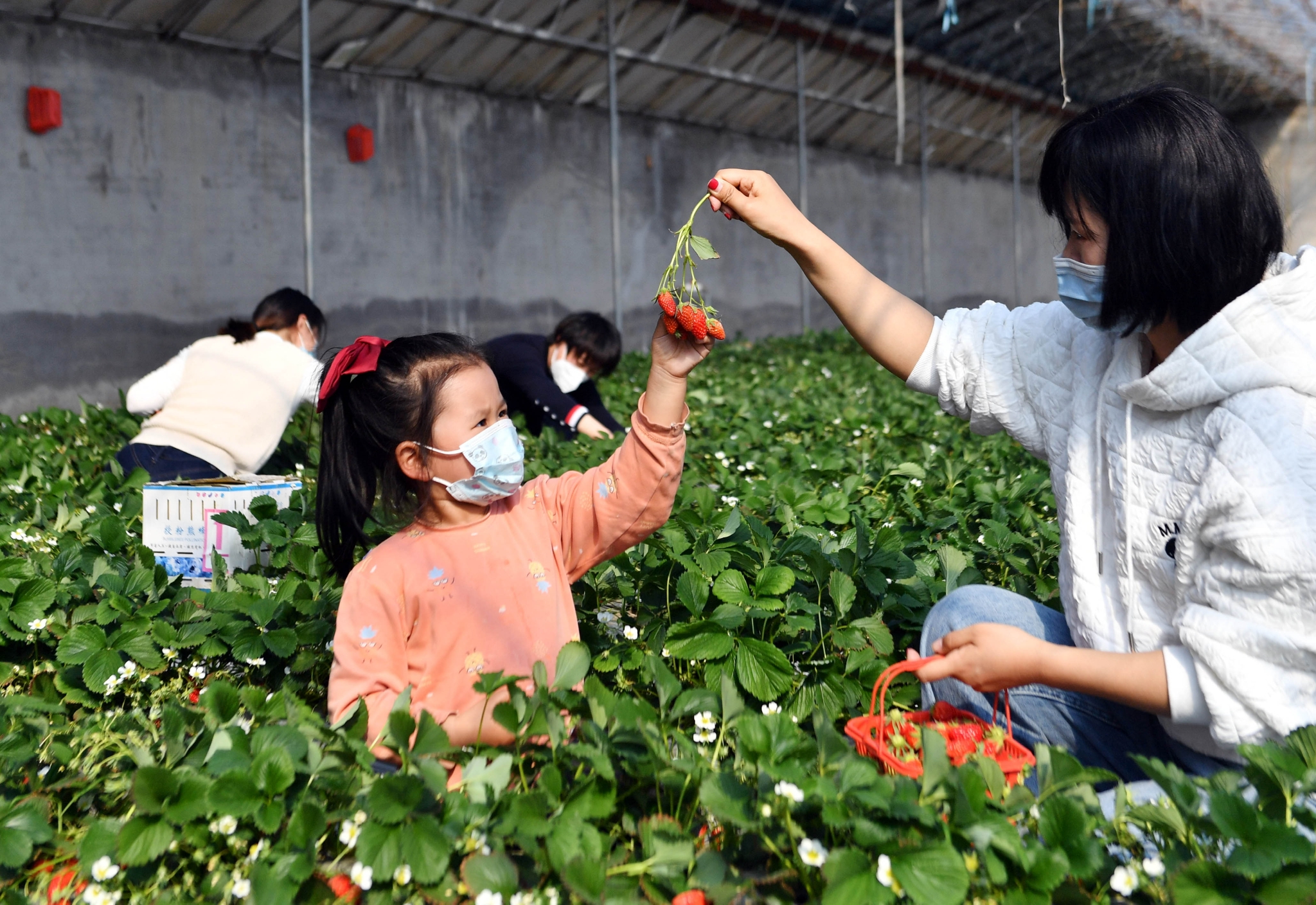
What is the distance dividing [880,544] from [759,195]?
2.49 ft

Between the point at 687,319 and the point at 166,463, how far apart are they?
3.01m

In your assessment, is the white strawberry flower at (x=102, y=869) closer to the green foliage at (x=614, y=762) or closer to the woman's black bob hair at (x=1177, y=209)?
the green foliage at (x=614, y=762)

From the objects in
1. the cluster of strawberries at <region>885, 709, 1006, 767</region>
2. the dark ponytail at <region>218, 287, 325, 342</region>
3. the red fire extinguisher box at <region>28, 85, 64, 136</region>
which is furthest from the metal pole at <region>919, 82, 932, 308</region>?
the cluster of strawberries at <region>885, 709, 1006, 767</region>

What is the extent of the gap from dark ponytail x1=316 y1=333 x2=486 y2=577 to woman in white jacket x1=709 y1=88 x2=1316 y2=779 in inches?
22.6

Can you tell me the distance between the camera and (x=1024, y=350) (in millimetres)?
1867

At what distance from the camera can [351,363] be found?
6.34 ft

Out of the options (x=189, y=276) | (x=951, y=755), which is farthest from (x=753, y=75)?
(x=951, y=755)

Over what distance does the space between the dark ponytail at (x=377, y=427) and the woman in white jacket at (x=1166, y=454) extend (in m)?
0.57

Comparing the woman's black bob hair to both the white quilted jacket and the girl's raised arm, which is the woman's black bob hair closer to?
the white quilted jacket

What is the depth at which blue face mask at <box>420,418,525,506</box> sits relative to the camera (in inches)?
74.0

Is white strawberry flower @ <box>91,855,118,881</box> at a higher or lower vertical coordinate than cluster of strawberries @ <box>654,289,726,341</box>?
lower

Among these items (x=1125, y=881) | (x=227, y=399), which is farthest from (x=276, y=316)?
(x=1125, y=881)

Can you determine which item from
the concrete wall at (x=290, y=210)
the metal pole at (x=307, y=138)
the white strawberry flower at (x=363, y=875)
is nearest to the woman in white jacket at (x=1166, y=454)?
the white strawberry flower at (x=363, y=875)

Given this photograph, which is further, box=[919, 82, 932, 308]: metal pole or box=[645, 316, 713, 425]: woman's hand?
box=[919, 82, 932, 308]: metal pole
